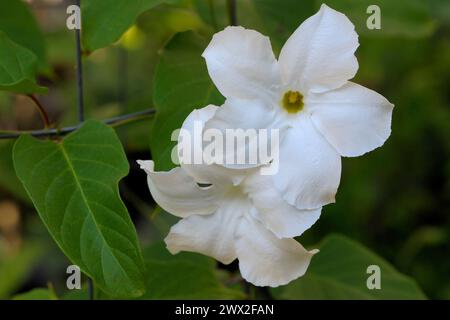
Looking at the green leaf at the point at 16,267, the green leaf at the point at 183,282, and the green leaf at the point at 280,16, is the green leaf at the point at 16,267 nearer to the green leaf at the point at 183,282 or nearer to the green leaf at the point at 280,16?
the green leaf at the point at 183,282

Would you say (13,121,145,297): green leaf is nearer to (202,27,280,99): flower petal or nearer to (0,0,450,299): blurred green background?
(202,27,280,99): flower petal

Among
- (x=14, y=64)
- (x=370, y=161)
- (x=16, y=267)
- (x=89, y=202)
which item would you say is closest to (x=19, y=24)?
(x=14, y=64)

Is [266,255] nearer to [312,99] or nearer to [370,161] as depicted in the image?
[312,99]

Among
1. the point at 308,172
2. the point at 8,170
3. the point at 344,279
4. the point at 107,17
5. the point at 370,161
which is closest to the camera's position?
the point at 308,172

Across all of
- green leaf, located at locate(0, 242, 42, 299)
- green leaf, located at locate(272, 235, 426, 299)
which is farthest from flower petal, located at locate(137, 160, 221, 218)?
green leaf, located at locate(0, 242, 42, 299)
